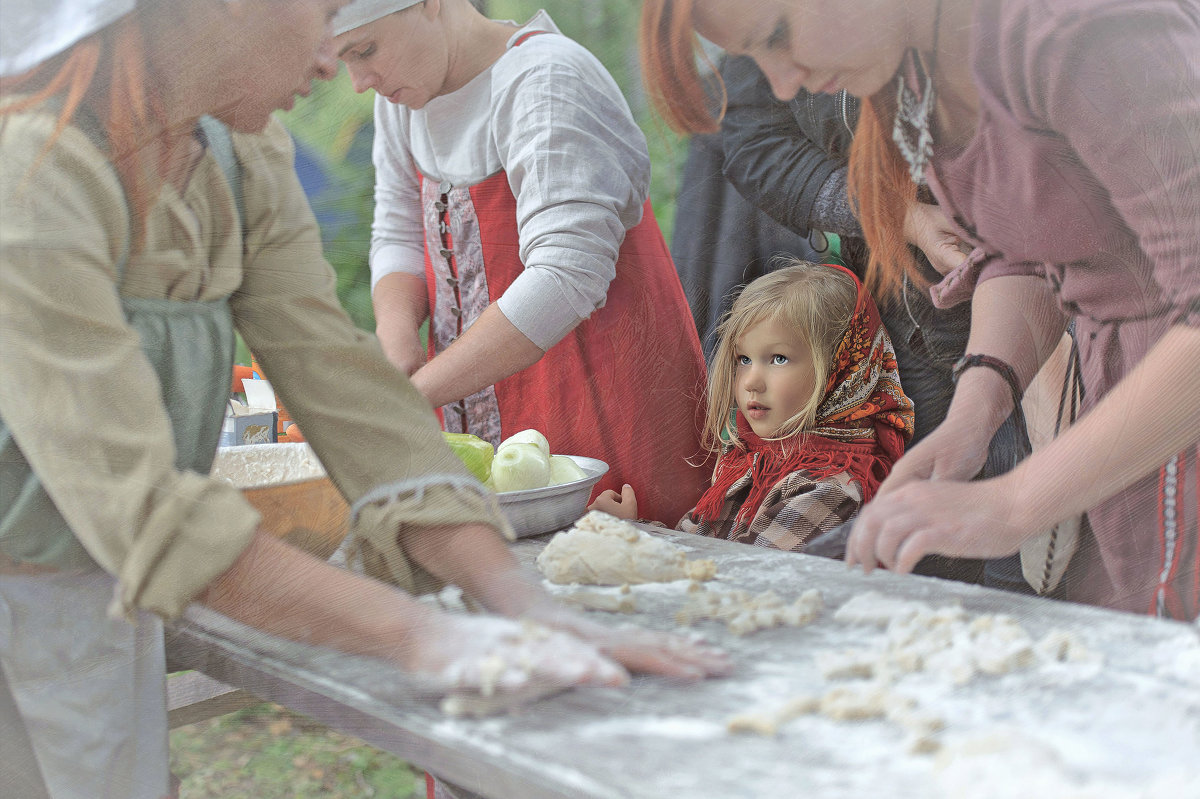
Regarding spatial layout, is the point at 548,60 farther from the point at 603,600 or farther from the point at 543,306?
the point at 603,600

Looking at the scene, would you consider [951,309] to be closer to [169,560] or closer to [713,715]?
[713,715]

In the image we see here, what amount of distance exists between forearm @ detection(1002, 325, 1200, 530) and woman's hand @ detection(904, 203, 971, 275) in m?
0.14

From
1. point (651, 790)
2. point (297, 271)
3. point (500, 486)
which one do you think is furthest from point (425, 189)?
point (651, 790)

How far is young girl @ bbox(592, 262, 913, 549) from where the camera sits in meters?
0.68

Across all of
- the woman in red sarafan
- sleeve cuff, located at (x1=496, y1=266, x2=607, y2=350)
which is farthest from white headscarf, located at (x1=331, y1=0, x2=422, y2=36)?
sleeve cuff, located at (x1=496, y1=266, x2=607, y2=350)

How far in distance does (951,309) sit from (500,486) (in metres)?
0.38

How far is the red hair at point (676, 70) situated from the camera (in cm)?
61

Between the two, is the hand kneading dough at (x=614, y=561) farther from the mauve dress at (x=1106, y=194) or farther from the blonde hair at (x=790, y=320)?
the mauve dress at (x=1106, y=194)

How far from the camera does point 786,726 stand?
0.46 metres

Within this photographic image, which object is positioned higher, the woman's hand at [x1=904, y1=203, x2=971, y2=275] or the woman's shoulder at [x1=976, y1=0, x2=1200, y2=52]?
the woman's shoulder at [x1=976, y1=0, x2=1200, y2=52]

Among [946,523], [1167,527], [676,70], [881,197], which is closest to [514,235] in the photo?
[676,70]

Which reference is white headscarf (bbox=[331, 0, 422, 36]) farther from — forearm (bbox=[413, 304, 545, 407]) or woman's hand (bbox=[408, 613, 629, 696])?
woman's hand (bbox=[408, 613, 629, 696])

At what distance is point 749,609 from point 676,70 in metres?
0.39

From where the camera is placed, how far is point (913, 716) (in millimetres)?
461
